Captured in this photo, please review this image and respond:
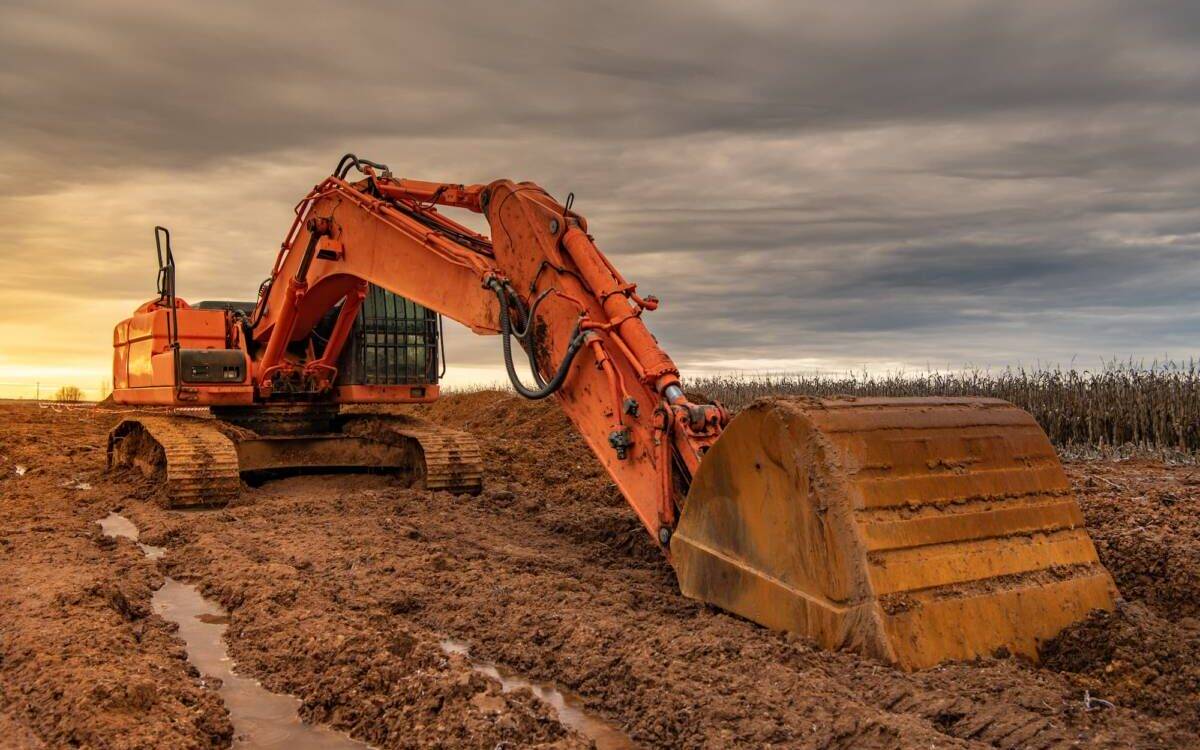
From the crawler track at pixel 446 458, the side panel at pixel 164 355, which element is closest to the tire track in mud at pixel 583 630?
the crawler track at pixel 446 458

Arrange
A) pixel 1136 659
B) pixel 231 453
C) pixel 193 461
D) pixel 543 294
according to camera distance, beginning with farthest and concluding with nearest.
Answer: pixel 231 453 → pixel 193 461 → pixel 543 294 → pixel 1136 659

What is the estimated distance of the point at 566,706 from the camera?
13.9 feet

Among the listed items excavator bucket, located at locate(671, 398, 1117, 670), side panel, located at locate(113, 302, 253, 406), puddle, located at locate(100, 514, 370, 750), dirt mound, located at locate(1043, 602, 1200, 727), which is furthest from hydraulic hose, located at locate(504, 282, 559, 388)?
side panel, located at locate(113, 302, 253, 406)

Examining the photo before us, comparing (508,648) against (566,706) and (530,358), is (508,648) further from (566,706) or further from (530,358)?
(530,358)

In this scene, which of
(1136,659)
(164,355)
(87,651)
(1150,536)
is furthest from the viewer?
(164,355)

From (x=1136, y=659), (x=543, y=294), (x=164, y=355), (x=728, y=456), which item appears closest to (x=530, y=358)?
(x=543, y=294)

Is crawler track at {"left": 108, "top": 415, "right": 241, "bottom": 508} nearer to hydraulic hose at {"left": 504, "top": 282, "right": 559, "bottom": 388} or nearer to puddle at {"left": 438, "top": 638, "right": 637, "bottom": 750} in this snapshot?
hydraulic hose at {"left": 504, "top": 282, "right": 559, "bottom": 388}

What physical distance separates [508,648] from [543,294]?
2384 millimetres

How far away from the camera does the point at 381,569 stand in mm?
6477

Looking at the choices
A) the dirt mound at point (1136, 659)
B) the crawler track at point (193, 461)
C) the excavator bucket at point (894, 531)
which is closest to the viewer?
the dirt mound at point (1136, 659)

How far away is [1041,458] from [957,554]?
3.24 feet

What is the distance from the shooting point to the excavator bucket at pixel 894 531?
429cm

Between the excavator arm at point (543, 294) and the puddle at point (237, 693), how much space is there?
2098 mm

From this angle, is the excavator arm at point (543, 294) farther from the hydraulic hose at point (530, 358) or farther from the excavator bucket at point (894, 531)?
the excavator bucket at point (894, 531)
